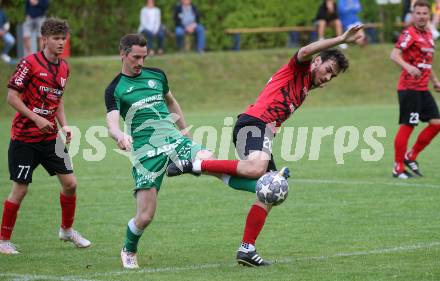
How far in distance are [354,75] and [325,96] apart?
73.7 inches

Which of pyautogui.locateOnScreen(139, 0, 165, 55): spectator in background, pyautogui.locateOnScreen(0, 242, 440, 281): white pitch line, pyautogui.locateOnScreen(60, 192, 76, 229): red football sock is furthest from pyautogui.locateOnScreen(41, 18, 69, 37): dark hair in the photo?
pyautogui.locateOnScreen(139, 0, 165, 55): spectator in background

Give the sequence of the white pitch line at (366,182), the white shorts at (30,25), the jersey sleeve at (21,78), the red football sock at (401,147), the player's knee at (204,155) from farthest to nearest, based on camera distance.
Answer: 1. the white shorts at (30,25)
2. the red football sock at (401,147)
3. the white pitch line at (366,182)
4. the jersey sleeve at (21,78)
5. the player's knee at (204,155)

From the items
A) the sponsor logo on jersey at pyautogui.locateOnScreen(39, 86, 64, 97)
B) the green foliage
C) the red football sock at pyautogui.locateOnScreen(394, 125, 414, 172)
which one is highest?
the sponsor logo on jersey at pyautogui.locateOnScreen(39, 86, 64, 97)

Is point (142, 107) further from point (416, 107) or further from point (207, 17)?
point (207, 17)

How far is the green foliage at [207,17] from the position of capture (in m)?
29.8

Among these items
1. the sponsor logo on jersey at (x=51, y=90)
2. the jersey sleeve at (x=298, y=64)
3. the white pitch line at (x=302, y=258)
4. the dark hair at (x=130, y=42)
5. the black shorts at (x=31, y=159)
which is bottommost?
the white pitch line at (x=302, y=258)

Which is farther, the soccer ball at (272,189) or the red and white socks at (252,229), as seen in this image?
the red and white socks at (252,229)

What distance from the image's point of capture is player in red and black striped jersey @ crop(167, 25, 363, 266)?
277 inches

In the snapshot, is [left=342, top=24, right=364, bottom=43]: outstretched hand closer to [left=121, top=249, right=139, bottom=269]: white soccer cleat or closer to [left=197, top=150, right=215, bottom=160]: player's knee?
[left=197, top=150, right=215, bottom=160]: player's knee

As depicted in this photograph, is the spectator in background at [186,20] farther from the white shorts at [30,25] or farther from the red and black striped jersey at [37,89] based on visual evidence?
the red and black striped jersey at [37,89]

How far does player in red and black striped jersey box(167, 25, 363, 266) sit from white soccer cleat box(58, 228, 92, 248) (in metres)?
1.33

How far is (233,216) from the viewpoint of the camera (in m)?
9.59

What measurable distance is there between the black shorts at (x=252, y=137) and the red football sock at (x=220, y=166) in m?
0.15

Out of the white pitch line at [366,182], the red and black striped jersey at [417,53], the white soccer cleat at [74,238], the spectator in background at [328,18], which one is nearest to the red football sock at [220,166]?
the white soccer cleat at [74,238]
